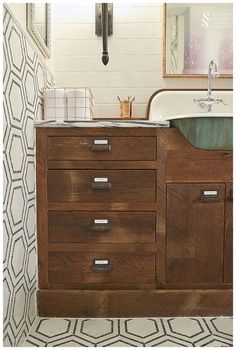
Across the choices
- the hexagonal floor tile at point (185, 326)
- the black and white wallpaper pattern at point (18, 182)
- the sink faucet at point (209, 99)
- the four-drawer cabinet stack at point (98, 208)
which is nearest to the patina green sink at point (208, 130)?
the four-drawer cabinet stack at point (98, 208)

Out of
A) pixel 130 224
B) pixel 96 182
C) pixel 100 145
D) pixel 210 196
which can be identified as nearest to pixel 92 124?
pixel 100 145

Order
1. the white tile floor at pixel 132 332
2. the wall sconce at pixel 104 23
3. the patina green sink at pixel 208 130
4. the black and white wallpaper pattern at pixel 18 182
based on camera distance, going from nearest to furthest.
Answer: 1. the black and white wallpaper pattern at pixel 18 182
2. the white tile floor at pixel 132 332
3. the patina green sink at pixel 208 130
4. the wall sconce at pixel 104 23

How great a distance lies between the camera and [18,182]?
4.07 feet

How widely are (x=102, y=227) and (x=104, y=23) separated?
1.23 meters

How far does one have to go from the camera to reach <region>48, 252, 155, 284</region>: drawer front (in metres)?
1.48

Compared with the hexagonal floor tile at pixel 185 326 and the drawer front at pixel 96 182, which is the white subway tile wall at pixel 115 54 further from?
the hexagonal floor tile at pixel 185 326

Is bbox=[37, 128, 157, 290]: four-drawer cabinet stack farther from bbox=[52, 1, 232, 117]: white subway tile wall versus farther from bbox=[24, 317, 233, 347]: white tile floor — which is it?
bbox=[52, 1, 232, 117]: white subway tile wall

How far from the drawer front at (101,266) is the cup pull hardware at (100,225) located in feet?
0.37

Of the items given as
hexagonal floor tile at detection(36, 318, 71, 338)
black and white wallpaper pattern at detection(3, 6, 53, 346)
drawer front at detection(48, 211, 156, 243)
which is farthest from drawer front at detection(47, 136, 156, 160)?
hexagonal floor tile at detection(36, 318, 71, 338)

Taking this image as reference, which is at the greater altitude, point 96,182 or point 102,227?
point 96,182

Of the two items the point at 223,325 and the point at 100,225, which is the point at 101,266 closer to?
the point at 100,225

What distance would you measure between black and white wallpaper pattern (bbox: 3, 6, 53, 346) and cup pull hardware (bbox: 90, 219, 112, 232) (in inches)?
10.4

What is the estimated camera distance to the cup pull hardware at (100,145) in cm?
144

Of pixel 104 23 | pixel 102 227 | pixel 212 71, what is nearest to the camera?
pixel 102 227
